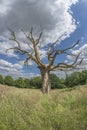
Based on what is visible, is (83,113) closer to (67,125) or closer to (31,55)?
(67,125)

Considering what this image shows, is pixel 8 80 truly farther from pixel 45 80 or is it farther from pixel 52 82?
pixel 45 80

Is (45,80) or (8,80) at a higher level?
(8,80)

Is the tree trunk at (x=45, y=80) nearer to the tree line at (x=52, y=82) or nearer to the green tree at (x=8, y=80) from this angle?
the tree line at (x=52, y=82)

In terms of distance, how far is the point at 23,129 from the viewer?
223 inches

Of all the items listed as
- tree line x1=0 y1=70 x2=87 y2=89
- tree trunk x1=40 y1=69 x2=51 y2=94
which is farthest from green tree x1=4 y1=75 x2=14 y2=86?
tree trunk x1=40 y1=69 x2=51 y2=94

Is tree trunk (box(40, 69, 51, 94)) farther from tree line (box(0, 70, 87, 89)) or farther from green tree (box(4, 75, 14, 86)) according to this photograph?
green tree (box(4, 75, 14, 86))

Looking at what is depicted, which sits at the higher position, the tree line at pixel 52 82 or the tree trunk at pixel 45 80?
the tree line at pixel 52 82

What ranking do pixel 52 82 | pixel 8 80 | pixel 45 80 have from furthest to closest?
pixel 8 80, pixel 52 82, pixel 45 80

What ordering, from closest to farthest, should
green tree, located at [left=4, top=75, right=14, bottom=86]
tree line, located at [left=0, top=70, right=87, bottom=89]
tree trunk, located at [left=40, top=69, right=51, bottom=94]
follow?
1. tree trunk, located at [left=40, top=69, right=51, bottom=94]
2. tree line, located at [left=0, top=70, right=87, bottom=89]
3. green tree, located at [left=4, top=75, right=14, bottom=86]

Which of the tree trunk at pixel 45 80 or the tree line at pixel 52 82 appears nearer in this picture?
the tree trunk at pixel 45 80

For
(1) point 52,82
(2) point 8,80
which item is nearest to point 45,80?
(1) point 52,82

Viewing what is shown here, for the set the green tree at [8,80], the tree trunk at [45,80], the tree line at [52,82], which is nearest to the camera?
the tree trunk at [45,80]

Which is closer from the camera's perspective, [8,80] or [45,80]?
[45,80]

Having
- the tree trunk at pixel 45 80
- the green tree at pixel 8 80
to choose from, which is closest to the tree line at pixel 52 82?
the green tree at pixel 8 80
